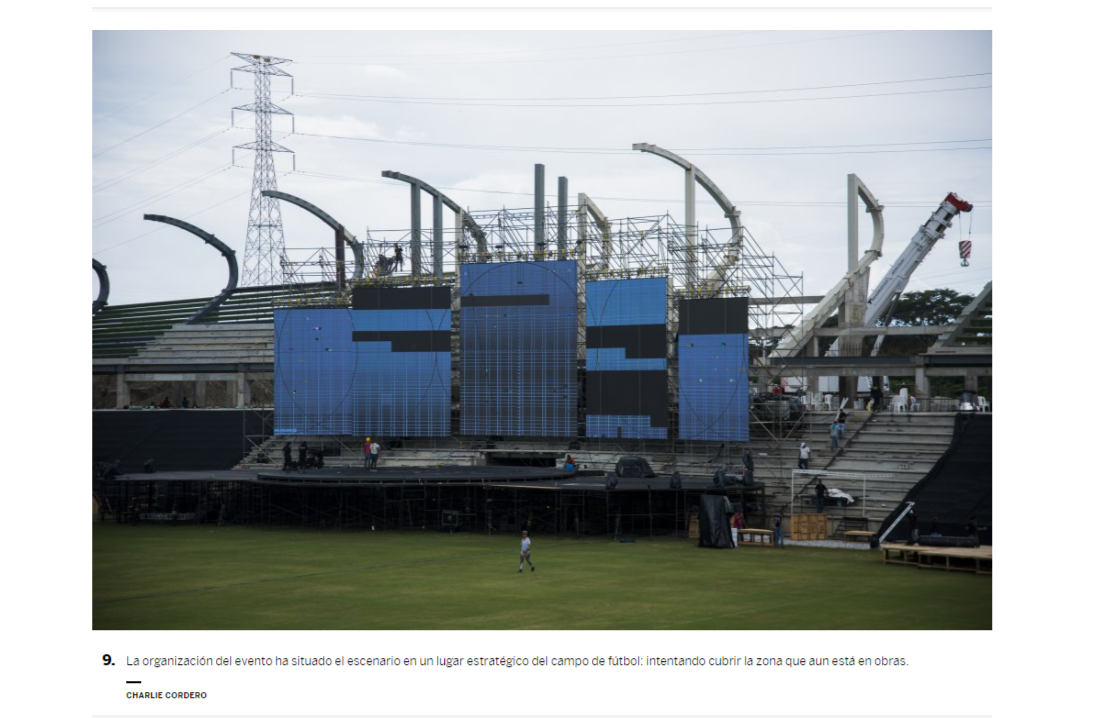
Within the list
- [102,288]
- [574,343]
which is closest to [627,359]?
[574,343]

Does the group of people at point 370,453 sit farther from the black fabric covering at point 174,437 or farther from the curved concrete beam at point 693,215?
the curved concrete beam at point 693,215

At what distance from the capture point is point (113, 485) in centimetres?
4544

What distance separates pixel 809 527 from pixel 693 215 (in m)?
19.3

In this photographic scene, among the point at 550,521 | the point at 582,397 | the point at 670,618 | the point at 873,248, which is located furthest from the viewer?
the point at 873,248

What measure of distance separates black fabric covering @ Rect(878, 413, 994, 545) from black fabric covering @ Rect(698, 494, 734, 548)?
15.5ft

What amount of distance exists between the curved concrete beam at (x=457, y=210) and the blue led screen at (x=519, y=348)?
12.6ft

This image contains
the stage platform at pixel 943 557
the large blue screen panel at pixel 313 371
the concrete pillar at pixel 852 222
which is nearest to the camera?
the stage platform at pixel 943 557

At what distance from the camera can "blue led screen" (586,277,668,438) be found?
44.7 metres

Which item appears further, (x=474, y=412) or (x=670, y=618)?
(x=474, y=412)

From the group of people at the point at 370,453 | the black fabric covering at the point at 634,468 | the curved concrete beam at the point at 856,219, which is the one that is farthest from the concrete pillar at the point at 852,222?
the group of people at the point at 370,453

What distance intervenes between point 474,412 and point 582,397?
4779mm

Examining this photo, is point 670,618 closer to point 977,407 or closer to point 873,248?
point 977,407

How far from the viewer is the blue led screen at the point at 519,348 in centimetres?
4609

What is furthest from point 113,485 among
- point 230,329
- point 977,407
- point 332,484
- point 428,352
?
point 977,407
